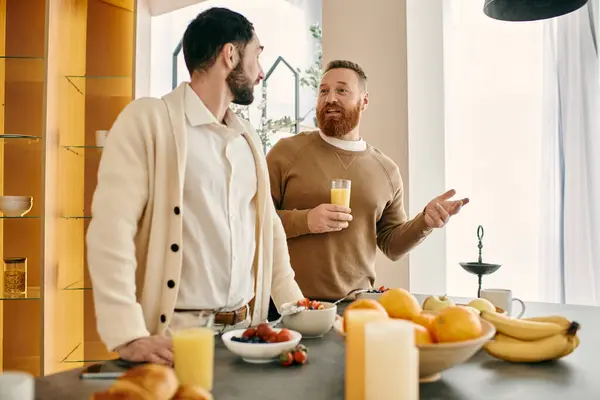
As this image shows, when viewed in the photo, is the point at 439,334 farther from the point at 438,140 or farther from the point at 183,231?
the point at 438,140

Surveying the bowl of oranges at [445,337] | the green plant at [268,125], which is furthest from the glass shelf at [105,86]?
the bowl of oranges at [445,337]

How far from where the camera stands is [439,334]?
42.4 inches

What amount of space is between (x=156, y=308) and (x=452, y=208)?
129cm

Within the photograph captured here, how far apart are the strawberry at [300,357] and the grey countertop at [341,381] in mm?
15

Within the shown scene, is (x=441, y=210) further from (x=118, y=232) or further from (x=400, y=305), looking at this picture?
(x=118, y=232)

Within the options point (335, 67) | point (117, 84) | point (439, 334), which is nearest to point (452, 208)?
point (335, 67)

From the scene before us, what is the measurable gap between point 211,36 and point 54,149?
168 centimetres

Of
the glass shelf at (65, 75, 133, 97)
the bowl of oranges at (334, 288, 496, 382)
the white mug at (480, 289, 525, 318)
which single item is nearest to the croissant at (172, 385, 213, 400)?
the bowl of oranges at (334, 288, 496, 382)

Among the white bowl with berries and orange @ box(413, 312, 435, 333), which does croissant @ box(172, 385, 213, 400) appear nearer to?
the white bowl with berries

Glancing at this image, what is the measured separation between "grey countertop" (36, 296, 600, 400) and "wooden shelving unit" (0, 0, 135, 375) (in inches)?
83.5

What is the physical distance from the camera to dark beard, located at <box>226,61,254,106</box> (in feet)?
6.07

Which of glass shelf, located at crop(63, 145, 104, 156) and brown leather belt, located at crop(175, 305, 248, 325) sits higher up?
glass shelf, located at crop(63, 145, 104, 156)

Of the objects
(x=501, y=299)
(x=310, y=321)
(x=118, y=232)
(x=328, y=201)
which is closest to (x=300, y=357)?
(x=310, y=321)

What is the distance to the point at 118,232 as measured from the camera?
148 cm
